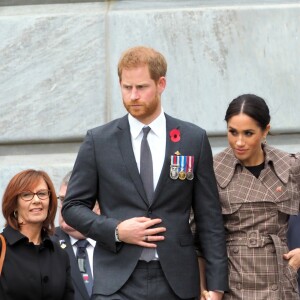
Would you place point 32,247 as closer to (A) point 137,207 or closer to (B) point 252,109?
(A) point 137,207

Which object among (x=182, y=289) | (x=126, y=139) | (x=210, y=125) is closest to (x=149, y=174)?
(x=126, y=139)

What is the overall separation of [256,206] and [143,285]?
2.05ft

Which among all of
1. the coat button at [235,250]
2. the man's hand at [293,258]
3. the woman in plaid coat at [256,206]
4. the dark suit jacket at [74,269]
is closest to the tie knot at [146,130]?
the woman in plaid coat at [256,206]

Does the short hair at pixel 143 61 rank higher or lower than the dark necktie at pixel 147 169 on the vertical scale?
higher

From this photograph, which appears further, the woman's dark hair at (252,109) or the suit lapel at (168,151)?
the woman's dark hair at (252,109)

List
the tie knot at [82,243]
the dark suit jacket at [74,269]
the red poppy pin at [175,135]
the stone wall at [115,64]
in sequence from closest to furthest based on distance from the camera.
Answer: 1. the red poppy pin at [175,135]
2. the dark suit jacket at [74,269]
3. the tie knot at [82,243]
4. the stone wall at [115,64]

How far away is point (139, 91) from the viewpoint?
4969mm

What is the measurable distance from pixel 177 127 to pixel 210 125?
1505 mm

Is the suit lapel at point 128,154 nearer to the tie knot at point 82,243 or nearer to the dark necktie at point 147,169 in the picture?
the dark necktie at point 147,169

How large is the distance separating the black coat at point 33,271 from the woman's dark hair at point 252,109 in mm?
994

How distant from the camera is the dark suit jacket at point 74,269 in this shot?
561 cm

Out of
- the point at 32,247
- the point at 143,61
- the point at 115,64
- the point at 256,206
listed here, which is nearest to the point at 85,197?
the point at 32,247

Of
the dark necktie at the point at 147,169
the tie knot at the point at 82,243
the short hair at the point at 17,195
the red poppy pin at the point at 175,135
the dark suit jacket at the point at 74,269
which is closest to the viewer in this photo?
the dark necktie at the point at 147,169

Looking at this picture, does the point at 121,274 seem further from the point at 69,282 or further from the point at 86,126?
the point at 86,126
